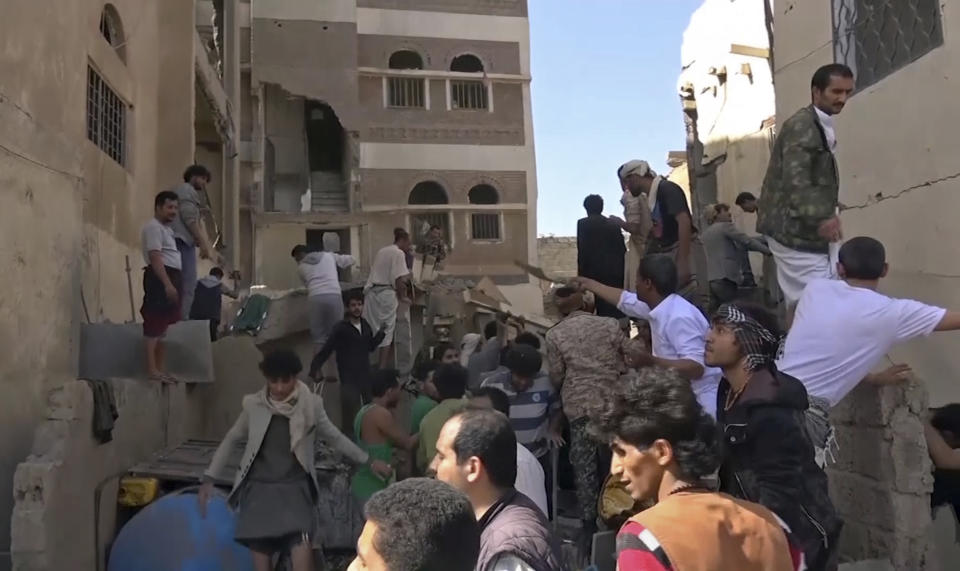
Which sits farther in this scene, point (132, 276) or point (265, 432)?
point (132, 276)

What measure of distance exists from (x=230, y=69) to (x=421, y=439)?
14.3 m

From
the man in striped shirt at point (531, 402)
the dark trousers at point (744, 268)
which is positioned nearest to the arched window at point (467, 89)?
the dark trousers at point (744, 268)

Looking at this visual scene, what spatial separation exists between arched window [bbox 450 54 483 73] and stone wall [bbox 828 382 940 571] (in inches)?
932

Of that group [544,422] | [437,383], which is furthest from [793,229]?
[437,383]

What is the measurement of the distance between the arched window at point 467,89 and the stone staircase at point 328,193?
4.08 meters

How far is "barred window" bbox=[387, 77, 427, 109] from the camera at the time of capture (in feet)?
85.5

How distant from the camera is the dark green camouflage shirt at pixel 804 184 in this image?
4.66 metres

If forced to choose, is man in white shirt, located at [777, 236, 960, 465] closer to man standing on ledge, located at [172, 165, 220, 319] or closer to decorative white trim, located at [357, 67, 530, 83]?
man standing on ledge, located at [172, 165, 220, 319]

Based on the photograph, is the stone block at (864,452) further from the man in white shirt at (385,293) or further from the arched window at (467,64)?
A: the arched window at (467,64)

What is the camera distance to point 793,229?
473 cm

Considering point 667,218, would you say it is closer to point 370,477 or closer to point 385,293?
point 370,477

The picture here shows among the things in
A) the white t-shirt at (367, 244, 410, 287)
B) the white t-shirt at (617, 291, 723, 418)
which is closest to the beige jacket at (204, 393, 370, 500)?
the white t-shirt at (617, 291, 723, 418)

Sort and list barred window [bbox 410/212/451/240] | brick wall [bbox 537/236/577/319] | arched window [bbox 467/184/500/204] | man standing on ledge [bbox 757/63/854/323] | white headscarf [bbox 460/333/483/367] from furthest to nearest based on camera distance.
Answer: brick wall [bbox 537/236/577/319] → arched window [bbox 467/184/500/204] → barred window [bbox 410/212/451/240] → white headscarf [bbox 460/333/483/367] → man standing on ledge [bbox 757/63/854/323]

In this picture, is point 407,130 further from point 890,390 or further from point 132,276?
point 890,390
